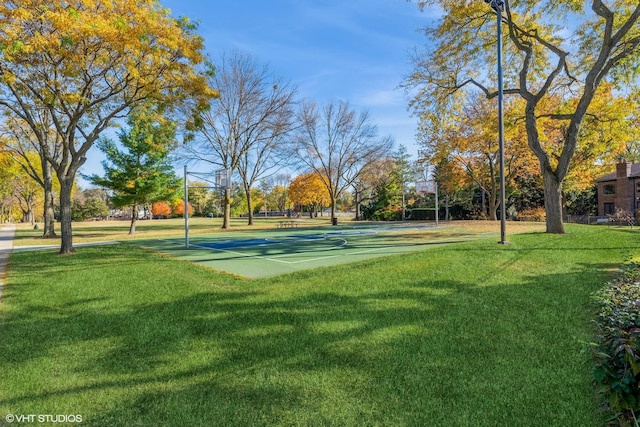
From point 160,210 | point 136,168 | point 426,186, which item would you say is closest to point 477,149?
point 426,186

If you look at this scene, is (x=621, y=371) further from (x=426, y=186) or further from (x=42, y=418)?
(x=426, y=186)

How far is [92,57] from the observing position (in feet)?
35.8

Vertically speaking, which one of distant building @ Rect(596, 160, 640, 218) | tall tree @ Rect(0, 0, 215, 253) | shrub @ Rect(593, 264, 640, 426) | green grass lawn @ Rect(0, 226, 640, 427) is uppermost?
tall tree @ Rect(0, 0, 215, 253)

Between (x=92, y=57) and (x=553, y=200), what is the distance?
52.2 ft

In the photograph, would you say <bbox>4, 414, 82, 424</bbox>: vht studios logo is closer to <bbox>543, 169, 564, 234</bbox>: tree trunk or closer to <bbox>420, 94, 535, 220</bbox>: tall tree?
<bbox>543, 169, 564, 234</bbox>: tree trunk

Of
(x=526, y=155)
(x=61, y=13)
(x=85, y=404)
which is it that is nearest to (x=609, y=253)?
(x=85, y=404)

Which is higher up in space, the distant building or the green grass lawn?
the distant building

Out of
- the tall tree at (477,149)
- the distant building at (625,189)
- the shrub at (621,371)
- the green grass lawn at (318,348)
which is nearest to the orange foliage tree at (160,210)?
the tall tree at (477,149)

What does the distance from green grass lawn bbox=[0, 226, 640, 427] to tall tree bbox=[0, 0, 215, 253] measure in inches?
269

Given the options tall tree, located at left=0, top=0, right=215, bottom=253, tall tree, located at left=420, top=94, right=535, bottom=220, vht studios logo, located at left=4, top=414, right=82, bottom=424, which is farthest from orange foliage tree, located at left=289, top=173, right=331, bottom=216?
vht studios logo, located at left=4, top=414, right=82, bottom=424

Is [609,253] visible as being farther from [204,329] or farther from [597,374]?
[204,329]

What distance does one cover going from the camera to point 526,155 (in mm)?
26797

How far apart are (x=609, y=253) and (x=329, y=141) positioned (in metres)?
26.8

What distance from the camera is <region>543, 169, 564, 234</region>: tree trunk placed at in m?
12.2
